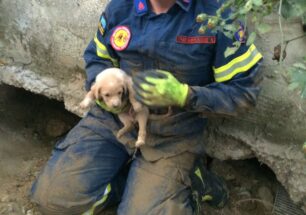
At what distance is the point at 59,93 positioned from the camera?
284cm

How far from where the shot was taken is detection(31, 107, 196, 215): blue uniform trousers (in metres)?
2.27

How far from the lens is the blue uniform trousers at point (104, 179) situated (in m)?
2.27

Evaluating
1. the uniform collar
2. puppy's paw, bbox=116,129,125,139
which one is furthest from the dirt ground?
the uniform collar

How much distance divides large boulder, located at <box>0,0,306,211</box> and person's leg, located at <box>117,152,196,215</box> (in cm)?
32

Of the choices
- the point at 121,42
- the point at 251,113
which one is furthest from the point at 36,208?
the point at 251,113

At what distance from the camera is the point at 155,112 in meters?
2.31

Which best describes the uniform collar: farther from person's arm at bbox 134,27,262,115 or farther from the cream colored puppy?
the cream colored puppy

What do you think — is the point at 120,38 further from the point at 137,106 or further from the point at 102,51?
the point at 137,106

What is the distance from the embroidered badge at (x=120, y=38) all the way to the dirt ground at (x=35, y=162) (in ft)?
3.04

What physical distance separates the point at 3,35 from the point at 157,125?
1.17 metres

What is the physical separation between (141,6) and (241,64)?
0.53 metres

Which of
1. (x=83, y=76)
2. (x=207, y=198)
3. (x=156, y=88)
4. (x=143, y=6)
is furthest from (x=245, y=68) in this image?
(x=83, y=76)

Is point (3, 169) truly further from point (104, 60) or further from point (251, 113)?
point (251, 113)

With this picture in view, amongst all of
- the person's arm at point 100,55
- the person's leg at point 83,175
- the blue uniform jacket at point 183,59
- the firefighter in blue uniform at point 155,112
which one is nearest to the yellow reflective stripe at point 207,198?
the firefighter in blue uniform at point 155,112
